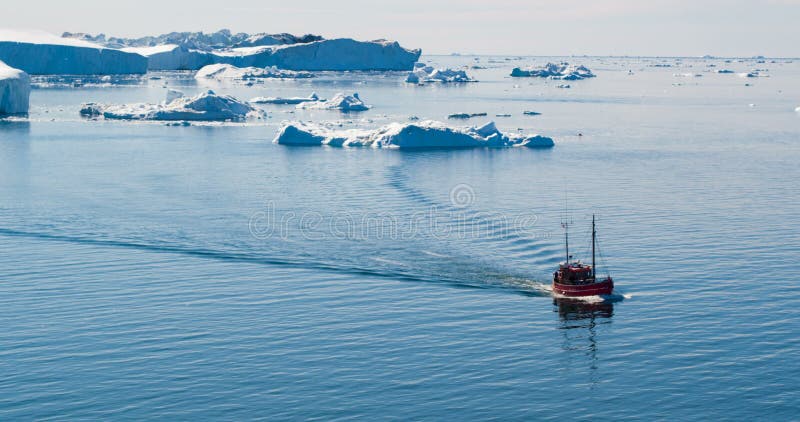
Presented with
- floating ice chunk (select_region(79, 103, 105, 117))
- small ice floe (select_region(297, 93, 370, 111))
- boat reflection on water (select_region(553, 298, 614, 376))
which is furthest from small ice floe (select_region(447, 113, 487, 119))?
boat reflection on water (select_region(553, 298, 614, 376))

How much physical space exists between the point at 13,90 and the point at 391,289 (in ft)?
350

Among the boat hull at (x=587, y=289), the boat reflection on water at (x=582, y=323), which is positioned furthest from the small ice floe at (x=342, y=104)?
the boat reflection on water at (x=582, y=323)

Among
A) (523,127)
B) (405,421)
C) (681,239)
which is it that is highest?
(523,127)

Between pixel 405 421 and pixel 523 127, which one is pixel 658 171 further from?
pixel 405 421

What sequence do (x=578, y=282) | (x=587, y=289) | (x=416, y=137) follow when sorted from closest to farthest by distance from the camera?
(x=587, y=289) → (x=578, y=282) → (x=416, y=137)

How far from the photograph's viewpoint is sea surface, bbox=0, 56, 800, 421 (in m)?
36.5

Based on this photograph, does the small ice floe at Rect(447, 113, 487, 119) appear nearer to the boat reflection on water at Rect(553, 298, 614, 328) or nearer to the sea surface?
the sea surface

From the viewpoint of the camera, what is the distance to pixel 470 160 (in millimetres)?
100188

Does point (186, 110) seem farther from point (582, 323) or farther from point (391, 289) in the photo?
point (582, 323)

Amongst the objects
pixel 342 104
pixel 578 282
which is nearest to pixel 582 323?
pixel 578 282

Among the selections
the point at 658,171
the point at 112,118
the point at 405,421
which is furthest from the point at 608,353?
the point at 112,118

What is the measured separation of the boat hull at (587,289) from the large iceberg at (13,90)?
4280 inches

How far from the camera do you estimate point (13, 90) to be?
13900 cm

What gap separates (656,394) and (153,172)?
62.9 m
